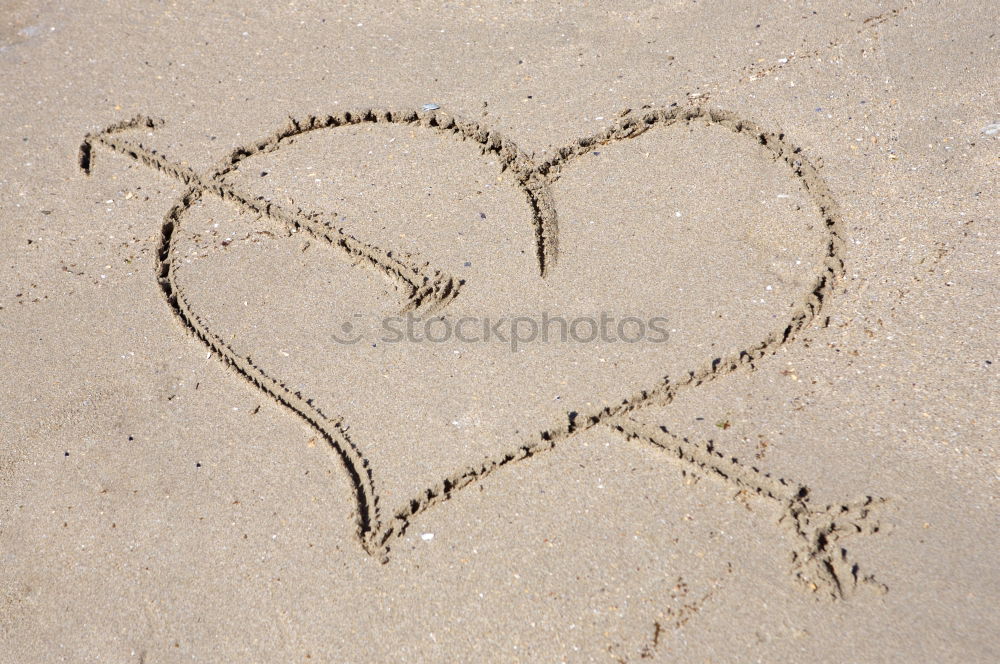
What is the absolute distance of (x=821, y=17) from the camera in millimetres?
3990

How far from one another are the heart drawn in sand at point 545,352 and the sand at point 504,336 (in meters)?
0.01

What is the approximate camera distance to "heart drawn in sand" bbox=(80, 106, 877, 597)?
2.73 m

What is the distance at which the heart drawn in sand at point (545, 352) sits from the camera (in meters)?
2.73

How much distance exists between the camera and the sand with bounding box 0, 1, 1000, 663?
8.19ft

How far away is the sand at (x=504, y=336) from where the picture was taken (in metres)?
2.50

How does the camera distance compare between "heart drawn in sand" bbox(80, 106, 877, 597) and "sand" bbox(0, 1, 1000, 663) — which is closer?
"sand" bbox(0, 1, 1000, 663)

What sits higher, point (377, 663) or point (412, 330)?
point (412, 330)

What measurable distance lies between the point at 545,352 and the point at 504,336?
0.52 ft

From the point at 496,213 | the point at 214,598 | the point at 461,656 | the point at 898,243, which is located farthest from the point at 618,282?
the point at 214,598

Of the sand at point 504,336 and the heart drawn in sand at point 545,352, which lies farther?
the heart drawn in sand at point 545,352

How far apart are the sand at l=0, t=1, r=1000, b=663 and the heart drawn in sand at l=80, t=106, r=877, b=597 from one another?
12mm

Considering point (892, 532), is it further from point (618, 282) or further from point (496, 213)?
point (496, 213)

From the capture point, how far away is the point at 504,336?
312cm

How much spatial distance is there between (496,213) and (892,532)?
5.85ft
